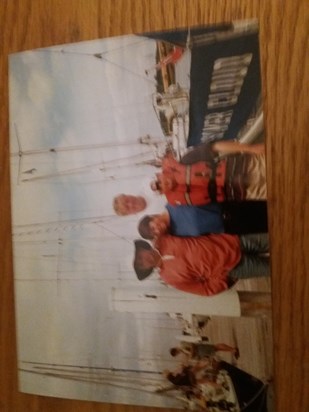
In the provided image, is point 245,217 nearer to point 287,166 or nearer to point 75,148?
point 287,166

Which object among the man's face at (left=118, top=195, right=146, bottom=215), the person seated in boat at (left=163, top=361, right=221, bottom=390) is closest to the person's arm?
the man's face at (left=118, top=195, right=146, bottom=215)

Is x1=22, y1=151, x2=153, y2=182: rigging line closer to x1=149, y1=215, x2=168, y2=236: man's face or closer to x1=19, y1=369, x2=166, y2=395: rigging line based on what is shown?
x1=149, y1=215, x2=168, y2=236: man's face

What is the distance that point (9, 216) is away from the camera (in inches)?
23.6

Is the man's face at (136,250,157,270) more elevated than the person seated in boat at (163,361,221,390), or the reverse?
the man's face at (136,250,157,270)

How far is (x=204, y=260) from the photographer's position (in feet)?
1.66

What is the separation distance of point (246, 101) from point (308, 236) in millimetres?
154

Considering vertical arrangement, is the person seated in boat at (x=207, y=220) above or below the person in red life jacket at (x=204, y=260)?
above

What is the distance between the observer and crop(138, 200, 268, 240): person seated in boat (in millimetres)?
492

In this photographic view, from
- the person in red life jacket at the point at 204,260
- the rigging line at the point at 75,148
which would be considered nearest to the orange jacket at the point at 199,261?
the person in red life jacket at the point at 204,260

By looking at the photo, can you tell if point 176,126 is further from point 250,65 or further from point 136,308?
point 136,308

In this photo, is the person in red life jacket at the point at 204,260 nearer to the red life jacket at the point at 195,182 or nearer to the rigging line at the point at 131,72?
the red life jacket at the point at 195,182

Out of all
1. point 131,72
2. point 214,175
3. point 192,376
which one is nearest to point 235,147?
point 214,175

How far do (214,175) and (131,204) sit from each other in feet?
0.33

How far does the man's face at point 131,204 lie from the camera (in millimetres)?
532
